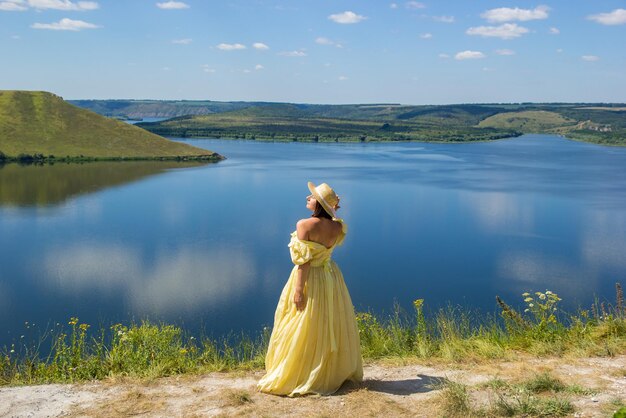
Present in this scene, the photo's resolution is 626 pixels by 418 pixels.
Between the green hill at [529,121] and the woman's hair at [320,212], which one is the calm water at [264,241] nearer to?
the woman's hair at [320,212]

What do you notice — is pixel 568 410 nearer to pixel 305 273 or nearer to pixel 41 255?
pixel 305 273

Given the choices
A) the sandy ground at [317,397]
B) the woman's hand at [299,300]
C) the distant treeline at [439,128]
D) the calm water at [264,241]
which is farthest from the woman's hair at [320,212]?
the distant treeline at [439,128]

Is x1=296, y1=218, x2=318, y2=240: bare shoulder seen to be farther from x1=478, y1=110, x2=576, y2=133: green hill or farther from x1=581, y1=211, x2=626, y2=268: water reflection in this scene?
x1=478, y1=110, x2=576, y2=133: green hill

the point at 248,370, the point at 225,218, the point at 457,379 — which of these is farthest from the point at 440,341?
the point at 225,218

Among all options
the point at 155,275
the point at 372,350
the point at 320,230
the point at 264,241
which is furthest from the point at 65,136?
the point at 320,230

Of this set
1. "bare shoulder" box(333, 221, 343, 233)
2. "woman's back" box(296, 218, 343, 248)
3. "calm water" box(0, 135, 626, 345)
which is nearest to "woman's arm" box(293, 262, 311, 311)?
"woman's back" box(296, 218, 343, 248)

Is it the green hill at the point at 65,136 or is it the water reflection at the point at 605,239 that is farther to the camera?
the green hill at the point at 65,136

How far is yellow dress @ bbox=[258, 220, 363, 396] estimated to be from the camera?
4.79 meters

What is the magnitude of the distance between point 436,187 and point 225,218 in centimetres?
1801

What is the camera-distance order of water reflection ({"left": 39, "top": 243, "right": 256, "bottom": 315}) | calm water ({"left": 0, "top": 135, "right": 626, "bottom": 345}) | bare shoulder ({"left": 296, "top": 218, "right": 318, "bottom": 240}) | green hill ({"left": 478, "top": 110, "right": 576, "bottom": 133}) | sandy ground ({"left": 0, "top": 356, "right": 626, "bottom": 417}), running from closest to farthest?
sandy ground ({"left": 0, "top": 356, "right": 626, "bottom": 417}) < bare shoulder ({"left": 296, "top": 218, "right": 318, "bottom": 240}) < water reflection ({"left": 39, "top": 243, "right": 256, "bottom": 315}) < calm water ({"left": 0, "top": 135, "right": 626, "bottom": 345}) < green hill ({"left": 478, "top": 110, "right": 576, "bottom": 133})

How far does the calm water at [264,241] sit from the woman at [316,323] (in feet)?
33.2

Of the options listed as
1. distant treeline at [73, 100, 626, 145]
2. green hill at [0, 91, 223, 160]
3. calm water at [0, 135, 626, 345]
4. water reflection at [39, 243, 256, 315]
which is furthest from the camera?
distant treeline at [73, 100, 626, 145]

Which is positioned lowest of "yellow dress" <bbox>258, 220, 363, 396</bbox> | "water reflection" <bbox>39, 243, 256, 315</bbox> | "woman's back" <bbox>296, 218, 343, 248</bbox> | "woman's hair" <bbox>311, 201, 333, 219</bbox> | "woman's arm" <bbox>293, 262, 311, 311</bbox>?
"water reflection" <bbox>39, 243, 256, 315</bbox>

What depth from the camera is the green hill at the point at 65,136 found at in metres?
65.1
